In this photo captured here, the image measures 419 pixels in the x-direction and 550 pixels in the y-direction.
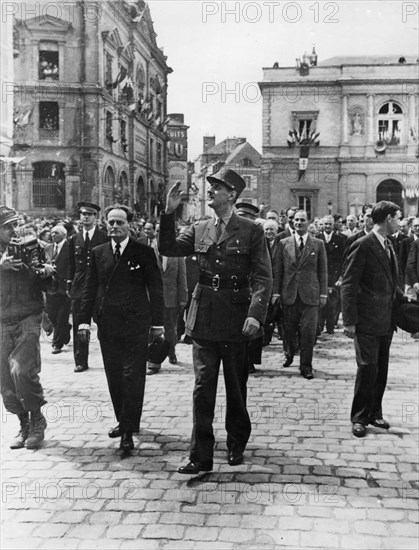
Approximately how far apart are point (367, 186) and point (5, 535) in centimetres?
3967

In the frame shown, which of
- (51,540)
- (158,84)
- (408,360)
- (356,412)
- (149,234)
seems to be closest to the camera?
(51,540)

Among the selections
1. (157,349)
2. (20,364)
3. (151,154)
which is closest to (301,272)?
(157,349)

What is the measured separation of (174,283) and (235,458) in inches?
170

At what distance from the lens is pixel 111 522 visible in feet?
13.8

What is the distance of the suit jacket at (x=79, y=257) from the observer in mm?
8273

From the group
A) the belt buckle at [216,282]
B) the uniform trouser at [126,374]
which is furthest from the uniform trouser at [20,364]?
the belt buckle at [216,282]

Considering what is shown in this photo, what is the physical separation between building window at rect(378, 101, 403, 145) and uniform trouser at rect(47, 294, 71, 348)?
3567 cm

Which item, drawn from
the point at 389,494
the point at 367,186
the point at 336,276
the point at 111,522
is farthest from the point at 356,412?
the point at 367,186

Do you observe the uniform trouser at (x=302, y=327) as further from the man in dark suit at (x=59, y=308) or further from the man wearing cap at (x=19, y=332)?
the man wearing cap at (x=19, y=332)

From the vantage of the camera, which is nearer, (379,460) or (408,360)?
(379,460)

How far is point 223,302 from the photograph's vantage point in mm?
5133

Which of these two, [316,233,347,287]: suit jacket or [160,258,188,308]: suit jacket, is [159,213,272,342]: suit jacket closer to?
[160,258,188,308]: suit jacket

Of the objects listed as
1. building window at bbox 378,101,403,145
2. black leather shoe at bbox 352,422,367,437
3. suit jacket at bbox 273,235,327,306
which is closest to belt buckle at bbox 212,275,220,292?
black leather shoe at bbox 352,422,367,437

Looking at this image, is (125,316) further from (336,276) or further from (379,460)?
(336,276)
